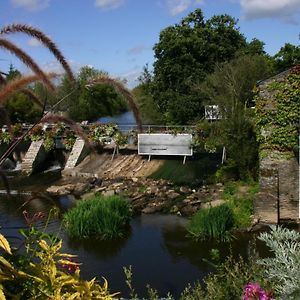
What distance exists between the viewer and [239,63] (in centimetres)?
2778

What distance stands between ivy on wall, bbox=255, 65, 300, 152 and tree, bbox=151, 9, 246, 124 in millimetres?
15026

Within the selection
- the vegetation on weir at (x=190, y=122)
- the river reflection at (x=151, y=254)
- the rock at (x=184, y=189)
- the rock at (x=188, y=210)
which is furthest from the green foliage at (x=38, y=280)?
the rock at (x=184, y=189)

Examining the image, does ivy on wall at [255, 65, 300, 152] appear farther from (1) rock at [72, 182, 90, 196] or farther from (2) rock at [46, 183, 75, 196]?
(2) rock at [46, 183, 75, 196]

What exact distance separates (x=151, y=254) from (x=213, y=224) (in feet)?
6.20

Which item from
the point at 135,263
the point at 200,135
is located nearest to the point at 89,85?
the point at 135,263

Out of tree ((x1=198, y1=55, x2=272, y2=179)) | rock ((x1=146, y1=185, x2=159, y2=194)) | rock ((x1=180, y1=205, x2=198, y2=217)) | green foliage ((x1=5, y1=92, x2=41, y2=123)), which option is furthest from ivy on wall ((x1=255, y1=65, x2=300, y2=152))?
green foliage ((x1=5, y1=92, x2=41, y2=123))

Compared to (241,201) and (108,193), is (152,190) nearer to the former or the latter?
(108,193)

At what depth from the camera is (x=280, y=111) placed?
47.4 feet

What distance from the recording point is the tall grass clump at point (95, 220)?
13734mm

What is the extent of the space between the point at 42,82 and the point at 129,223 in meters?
13.0

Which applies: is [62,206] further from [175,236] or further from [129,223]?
[175,236]

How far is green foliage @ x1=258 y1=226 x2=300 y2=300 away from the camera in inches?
104

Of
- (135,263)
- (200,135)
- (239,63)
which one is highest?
(239,63)

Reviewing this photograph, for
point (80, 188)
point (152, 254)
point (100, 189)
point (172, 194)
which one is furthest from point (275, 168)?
point (80, 188)
